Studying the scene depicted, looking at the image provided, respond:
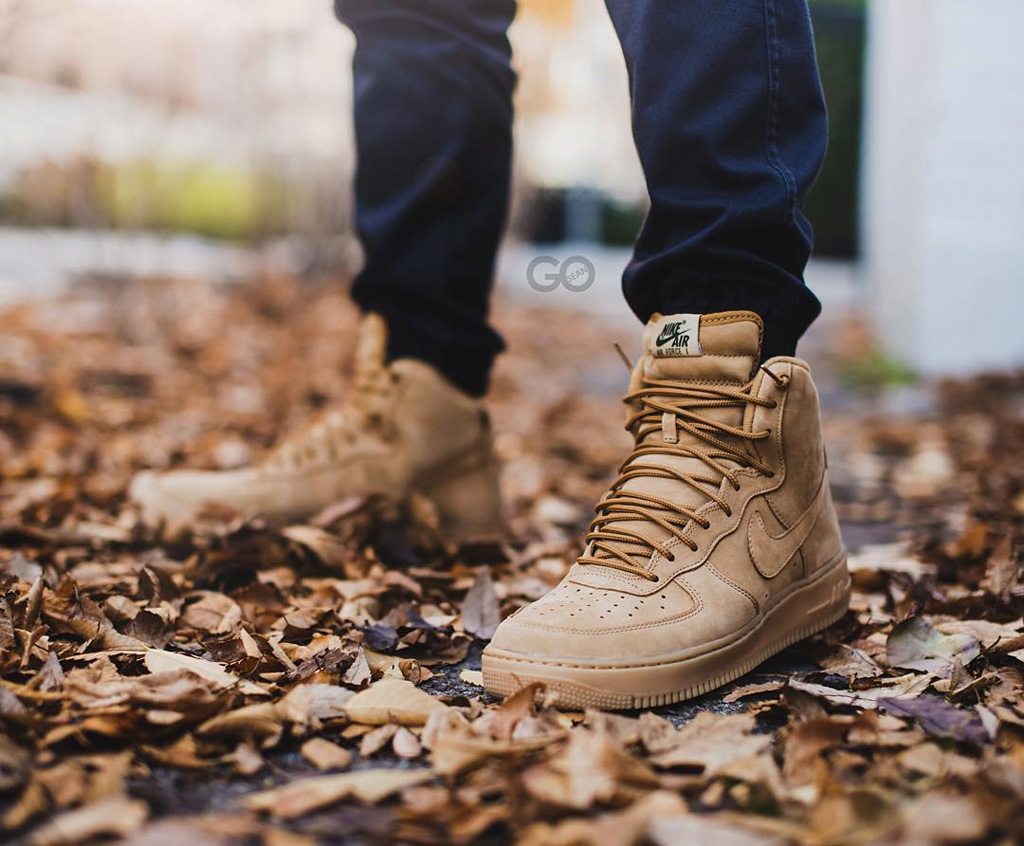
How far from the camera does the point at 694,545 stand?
3.92 ft

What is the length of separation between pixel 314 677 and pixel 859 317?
26.8ft

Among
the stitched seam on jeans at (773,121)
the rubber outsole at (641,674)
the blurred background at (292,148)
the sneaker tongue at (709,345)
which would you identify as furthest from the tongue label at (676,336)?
the blurred background at (292,148)

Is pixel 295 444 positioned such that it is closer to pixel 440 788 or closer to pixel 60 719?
pixel 60 719

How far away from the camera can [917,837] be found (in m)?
0.75

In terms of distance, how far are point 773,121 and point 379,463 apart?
86 centimetres

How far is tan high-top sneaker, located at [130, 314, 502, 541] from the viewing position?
67.6 inches

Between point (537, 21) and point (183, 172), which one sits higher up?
point (537, 21)

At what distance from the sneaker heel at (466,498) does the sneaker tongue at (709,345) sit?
0.59 m

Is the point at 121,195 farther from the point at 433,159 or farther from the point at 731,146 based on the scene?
the point at 731,146

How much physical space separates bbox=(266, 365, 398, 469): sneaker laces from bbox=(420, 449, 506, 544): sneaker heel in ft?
0.50

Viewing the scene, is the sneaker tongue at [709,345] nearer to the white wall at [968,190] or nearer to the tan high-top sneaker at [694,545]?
the tan high-top sneaker at [694,545]

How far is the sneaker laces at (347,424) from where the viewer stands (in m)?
1.73

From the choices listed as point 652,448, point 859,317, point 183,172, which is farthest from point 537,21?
point 652,448

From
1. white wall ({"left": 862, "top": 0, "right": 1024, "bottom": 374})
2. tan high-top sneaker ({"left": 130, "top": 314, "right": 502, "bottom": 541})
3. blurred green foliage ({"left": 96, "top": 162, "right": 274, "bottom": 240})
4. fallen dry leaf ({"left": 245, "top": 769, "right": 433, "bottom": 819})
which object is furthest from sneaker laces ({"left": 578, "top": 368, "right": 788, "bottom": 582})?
blurred green foliage ({"left": 96, "top": 162, "right": 274, "bottom": 240})
